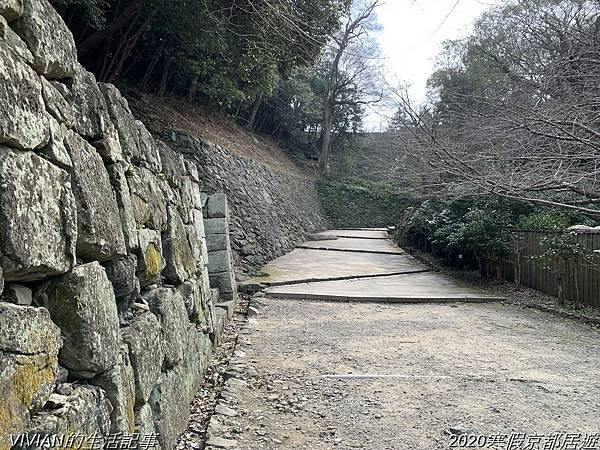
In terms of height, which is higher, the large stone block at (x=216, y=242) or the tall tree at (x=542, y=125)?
the tall tree at (x=542, y=125)

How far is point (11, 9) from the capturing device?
1.38 metres

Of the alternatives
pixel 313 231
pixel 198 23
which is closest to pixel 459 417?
pixel 198 23

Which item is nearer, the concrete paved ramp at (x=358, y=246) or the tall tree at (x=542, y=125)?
the tall tree at (x=542, y=125)

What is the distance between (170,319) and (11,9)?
1.74 m

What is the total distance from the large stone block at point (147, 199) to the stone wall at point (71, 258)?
1 cm

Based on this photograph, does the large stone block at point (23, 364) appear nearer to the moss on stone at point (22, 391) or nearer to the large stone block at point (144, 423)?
the moss on stone at point (22, 391)

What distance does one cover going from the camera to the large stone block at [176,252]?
2971mm

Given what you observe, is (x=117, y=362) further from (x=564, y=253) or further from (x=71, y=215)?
(x=564, y=253)

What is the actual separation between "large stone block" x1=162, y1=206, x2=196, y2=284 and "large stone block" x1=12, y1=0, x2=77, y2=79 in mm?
1411

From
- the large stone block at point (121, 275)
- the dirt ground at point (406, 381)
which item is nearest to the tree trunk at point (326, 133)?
the dirt ground at point (406, 381)

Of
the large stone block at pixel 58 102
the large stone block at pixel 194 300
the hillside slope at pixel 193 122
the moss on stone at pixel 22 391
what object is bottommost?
the large stone block at pixel 194 300

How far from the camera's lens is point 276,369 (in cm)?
409

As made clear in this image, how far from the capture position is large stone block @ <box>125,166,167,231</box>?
2.36 metres

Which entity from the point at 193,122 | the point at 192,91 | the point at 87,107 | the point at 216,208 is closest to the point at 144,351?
the point at 87,107
